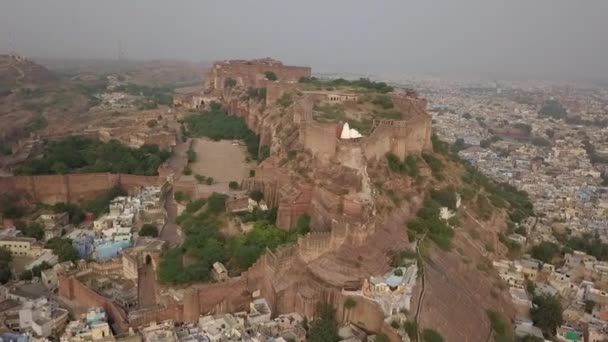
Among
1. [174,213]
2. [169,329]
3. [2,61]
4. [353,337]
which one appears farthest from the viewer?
[2,61]

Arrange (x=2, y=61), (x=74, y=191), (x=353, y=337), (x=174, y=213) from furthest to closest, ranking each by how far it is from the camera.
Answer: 1. (x=2, y=61)
2. (x=74, y=191)
3. (x=174, y=213)
4. (x=353, y=337)

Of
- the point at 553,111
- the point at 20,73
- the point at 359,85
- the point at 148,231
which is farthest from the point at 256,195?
the point at 553,111

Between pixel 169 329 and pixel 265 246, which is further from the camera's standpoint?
pixel 265 246

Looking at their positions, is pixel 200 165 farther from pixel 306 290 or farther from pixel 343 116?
pixel 306 290

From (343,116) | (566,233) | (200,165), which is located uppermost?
(343,116)

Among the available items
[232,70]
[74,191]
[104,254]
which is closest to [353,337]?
[104,254]

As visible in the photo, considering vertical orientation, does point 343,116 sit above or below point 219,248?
above
